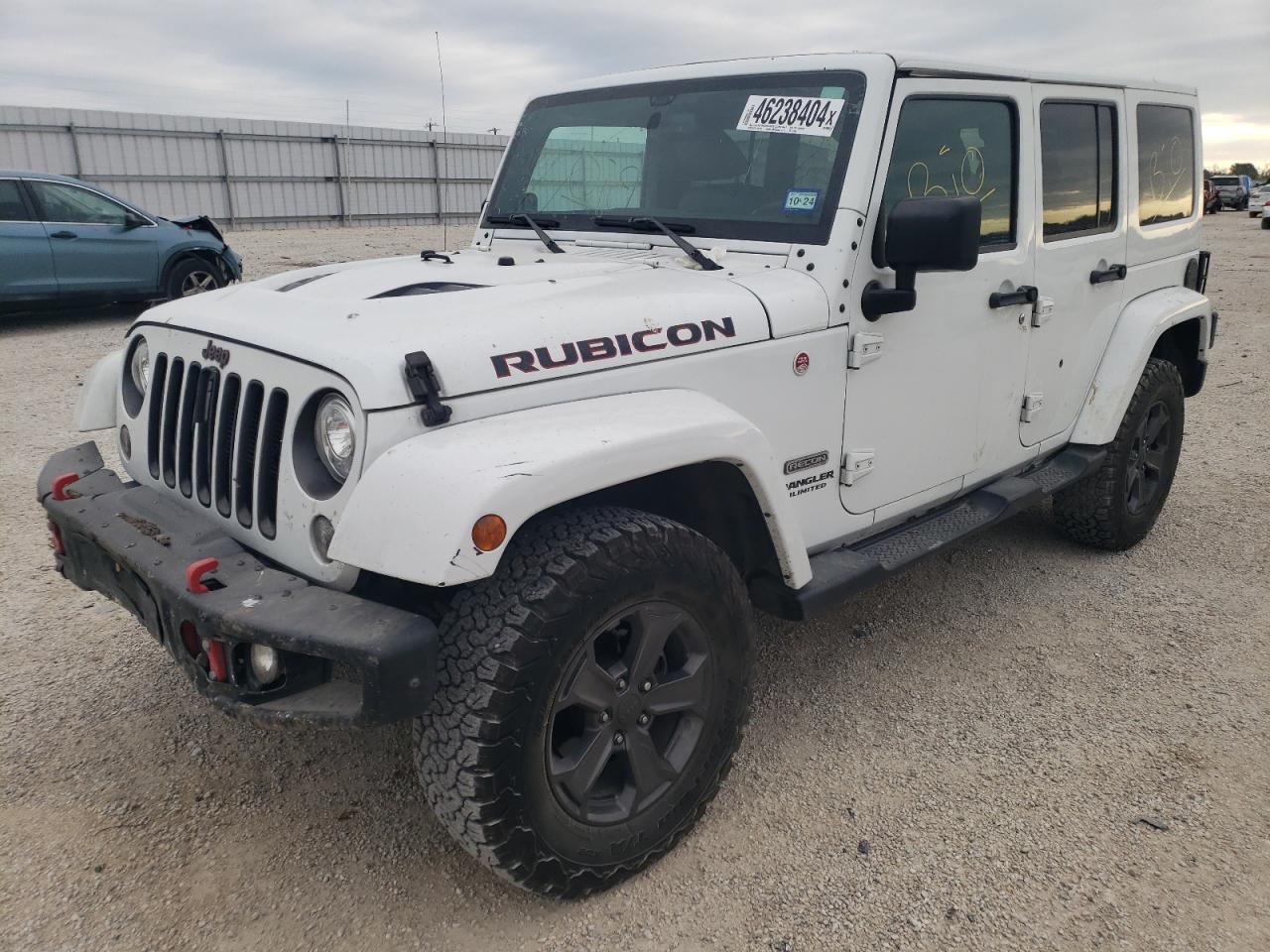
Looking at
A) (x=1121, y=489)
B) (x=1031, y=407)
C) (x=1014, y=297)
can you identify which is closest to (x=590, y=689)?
(x=1014, y=297)

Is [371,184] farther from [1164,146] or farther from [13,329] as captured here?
[1164,146]

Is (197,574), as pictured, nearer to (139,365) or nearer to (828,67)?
(139,365)

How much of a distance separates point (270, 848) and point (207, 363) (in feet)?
4.28

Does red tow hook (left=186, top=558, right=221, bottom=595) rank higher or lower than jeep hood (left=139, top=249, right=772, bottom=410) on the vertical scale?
lower

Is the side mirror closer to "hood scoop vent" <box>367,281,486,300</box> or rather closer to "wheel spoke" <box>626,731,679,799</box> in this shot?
"hood scoop vent" <box>367,281,486,300</box>

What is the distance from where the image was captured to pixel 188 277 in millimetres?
10797

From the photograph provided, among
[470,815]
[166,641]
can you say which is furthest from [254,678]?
[470,815]

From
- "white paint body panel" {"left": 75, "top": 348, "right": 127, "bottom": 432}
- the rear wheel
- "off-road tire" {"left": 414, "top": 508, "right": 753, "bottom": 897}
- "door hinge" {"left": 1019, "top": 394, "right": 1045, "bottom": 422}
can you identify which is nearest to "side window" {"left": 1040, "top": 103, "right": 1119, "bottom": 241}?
"door hinge" {"left": 1019, "top": 394, "right": 1045, "bottom": 422}

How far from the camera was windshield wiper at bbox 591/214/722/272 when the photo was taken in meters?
2.86

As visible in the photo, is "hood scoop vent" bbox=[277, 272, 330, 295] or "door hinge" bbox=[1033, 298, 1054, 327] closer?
"hood scoop vent" bbox=[277, 272, 330, 295]

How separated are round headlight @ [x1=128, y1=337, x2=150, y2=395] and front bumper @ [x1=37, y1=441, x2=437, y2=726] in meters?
0.53

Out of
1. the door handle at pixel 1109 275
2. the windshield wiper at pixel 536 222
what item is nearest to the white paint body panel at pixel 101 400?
the windshield wiper at pixel 536 222

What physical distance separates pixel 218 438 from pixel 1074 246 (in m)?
3.19

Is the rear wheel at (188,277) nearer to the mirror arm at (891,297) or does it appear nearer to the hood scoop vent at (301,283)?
the hood scoop vent at (301,283)
